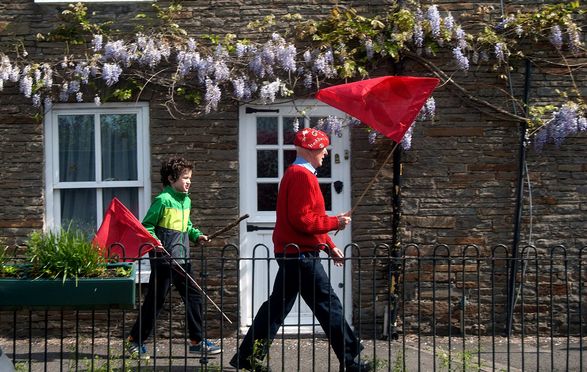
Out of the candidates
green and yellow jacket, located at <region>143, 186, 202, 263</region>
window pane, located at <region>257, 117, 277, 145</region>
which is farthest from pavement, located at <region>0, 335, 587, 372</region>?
window pane, located at <region>257, 117, 277, 145</region>

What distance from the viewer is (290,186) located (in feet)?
25.0

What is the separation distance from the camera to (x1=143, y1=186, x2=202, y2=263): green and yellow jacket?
8.63 metres

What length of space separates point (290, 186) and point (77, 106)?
3.32 metres

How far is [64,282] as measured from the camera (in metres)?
7.07

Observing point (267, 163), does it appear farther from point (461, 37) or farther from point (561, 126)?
point (561, 126)

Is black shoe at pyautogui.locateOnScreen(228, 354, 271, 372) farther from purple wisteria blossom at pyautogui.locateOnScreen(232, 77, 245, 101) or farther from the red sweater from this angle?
purple wisteria blossom at pyautogui.locateOnScreen(232, 77, 245, 101)

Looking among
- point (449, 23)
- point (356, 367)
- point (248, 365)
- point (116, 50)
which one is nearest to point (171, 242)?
point (248, 365)

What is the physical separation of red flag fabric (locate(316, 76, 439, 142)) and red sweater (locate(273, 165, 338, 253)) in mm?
772

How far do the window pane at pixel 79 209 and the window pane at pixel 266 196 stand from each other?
1.65 m

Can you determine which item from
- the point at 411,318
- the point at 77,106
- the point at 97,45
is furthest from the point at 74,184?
the point at 411,318

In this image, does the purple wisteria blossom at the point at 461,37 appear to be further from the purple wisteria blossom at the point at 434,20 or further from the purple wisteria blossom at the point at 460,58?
the purple wisteria blossom at the point at 434,20

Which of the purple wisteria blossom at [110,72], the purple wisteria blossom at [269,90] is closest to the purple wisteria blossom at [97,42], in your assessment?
the purple wisteria blossom at [110,72]

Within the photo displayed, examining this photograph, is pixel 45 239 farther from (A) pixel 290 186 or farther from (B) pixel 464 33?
(B) pixel 464 33

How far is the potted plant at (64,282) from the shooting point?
7.09 metres
